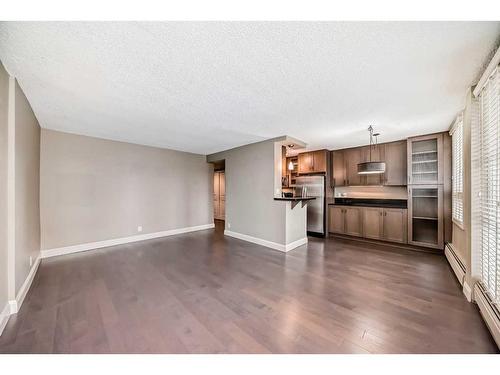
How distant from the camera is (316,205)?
549 centimetres

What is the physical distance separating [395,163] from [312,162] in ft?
6.31

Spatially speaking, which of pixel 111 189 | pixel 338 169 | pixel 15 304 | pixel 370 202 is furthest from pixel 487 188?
pixel 111 189

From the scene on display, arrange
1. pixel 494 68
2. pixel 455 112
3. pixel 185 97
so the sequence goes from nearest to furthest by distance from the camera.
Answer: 1. pixel 494 68
2. pixel 185 97
3. pixel 455 112

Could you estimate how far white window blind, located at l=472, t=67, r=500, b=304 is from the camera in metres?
1.71

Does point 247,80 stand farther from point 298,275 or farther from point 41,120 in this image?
point 41,120

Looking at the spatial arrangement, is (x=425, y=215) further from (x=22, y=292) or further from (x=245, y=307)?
(x=22, y=292)

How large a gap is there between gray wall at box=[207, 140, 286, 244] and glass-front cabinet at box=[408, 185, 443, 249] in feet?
9.06

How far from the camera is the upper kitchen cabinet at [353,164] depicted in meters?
5.10

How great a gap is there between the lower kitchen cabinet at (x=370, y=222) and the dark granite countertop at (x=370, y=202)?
0.80ft

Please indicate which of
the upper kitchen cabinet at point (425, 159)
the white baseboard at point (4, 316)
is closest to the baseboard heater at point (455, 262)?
the upper kitchen cabinet at point (425, 159)

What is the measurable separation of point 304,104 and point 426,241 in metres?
3.93

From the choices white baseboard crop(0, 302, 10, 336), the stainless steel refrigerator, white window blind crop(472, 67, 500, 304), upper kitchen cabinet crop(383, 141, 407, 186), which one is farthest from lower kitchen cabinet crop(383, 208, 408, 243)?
white baseboard crop(0, 302, 10, 336)

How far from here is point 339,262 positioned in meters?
3.44
